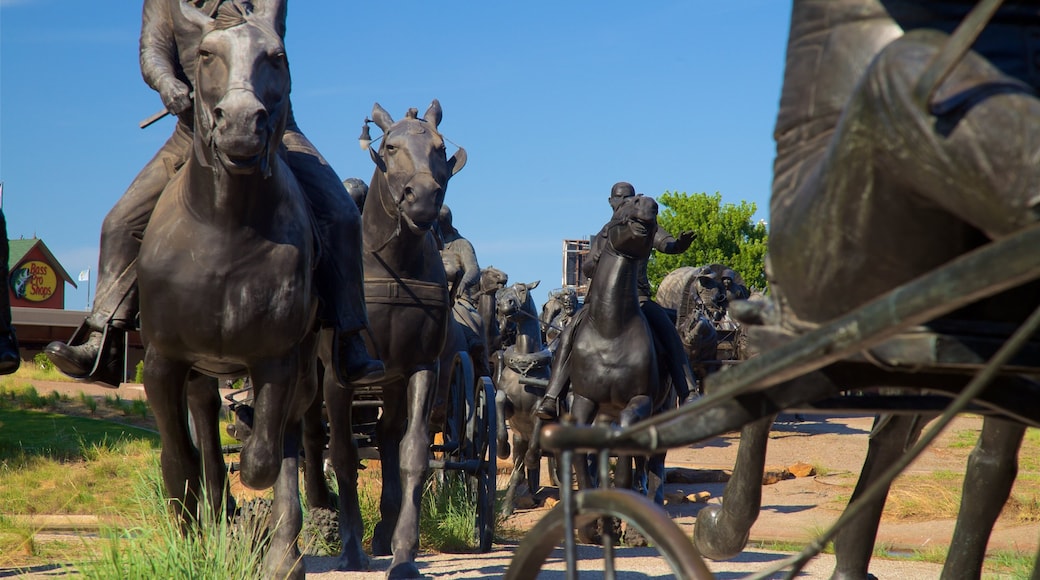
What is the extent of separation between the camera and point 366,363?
21.9ft

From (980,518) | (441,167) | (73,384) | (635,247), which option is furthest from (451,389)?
(73,384)

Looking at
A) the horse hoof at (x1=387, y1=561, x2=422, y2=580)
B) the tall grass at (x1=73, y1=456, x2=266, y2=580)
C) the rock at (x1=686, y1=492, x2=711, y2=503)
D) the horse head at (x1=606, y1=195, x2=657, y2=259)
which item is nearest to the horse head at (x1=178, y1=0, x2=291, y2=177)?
the tall grass at (x1=73, y1=456, x2=266, y2=580)

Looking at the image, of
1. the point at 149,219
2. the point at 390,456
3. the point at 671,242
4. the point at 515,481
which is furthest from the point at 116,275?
the point at 515,481

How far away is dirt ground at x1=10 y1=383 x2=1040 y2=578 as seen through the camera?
436 inches

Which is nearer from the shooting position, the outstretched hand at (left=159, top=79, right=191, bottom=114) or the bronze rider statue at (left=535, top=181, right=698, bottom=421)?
the outstretched hand at (left=159, top=79, right=191, bottom=114)

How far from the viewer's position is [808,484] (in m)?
16.7

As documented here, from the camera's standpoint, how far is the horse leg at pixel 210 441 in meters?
6.08

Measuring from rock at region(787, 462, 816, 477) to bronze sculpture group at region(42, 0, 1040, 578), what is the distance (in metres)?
6.40

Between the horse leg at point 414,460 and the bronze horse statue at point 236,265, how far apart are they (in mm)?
1712

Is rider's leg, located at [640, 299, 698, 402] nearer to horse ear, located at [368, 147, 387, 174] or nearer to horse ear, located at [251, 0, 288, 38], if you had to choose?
horse ear, located at [368, 147, 387, 174]

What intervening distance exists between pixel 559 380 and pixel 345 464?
145 inches

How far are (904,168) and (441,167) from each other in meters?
6.31

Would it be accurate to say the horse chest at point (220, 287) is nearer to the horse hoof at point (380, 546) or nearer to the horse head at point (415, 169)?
the horse head at point (415, 169)

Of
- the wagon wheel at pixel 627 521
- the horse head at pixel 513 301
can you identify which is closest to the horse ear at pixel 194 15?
the wagon wheel at pixel 627 521
